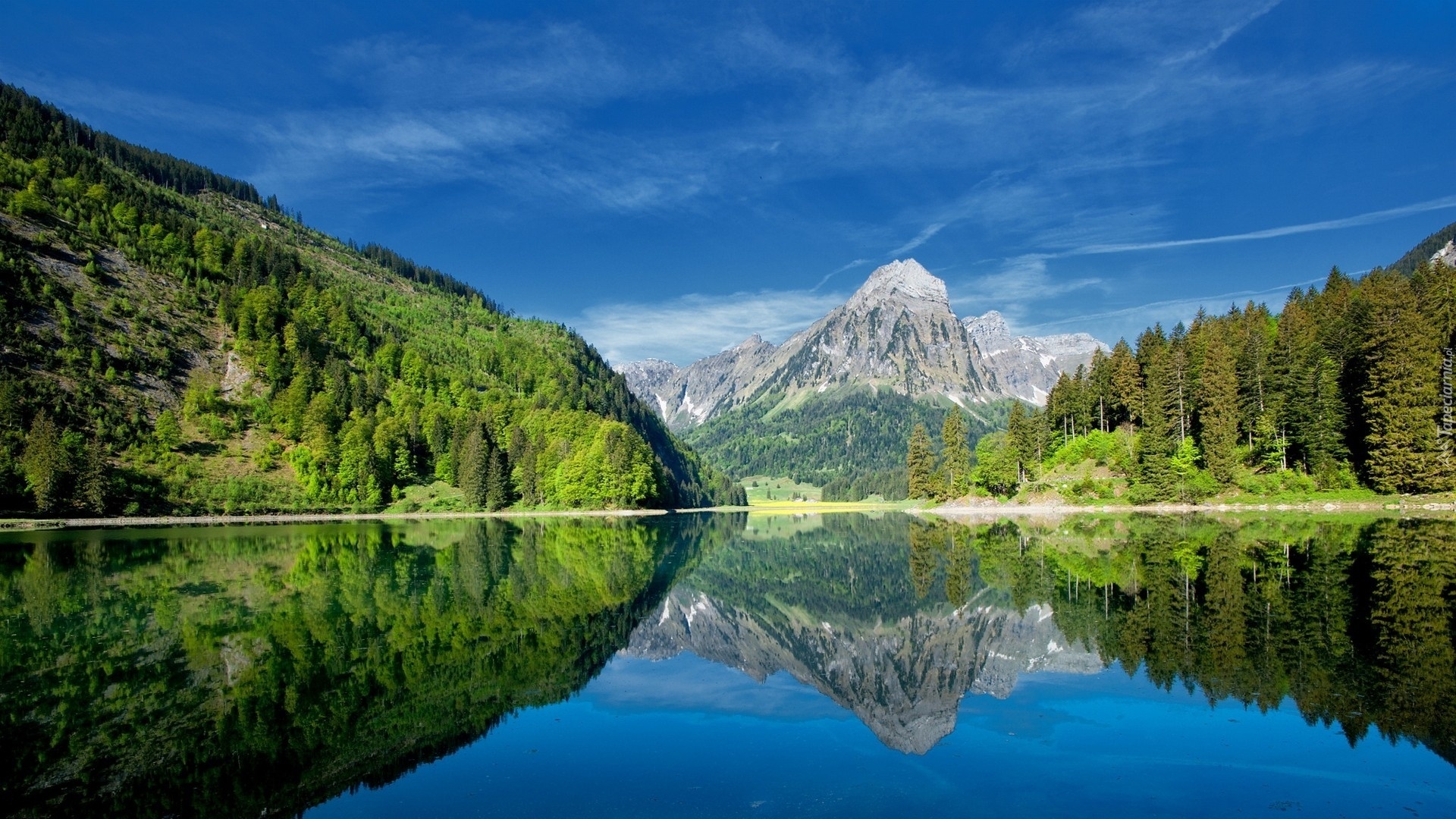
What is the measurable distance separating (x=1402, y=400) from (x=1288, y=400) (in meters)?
12.0

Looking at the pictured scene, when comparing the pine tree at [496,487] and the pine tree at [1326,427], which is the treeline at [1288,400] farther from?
the pine tree at [496,487]

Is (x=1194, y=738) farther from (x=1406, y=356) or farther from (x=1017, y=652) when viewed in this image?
(x=1406, y=356)

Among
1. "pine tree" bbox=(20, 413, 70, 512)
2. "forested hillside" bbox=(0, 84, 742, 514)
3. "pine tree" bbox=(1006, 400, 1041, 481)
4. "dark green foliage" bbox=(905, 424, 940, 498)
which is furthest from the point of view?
"dark green foliage" bbox=(905, 424, 940, 498)

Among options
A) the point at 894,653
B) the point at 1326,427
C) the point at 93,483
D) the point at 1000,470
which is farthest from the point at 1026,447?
the point at 93,483

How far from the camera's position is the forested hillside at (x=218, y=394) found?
98.6 m

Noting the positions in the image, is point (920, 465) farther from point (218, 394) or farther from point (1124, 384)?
point (218, 394)

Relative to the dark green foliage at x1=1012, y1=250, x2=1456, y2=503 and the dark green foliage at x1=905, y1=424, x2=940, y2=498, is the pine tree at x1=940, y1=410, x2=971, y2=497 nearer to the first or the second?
the dark green foliage at x1=905, y1=424, x2=940, y2=498

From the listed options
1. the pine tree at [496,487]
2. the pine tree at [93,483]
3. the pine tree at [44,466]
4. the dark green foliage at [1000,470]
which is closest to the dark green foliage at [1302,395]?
the dark green foliage at [1000,470]

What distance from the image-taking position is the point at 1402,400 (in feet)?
222

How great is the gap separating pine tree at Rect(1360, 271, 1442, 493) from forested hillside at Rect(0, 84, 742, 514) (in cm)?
9029

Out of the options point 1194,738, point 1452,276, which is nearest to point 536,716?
point 1194,738

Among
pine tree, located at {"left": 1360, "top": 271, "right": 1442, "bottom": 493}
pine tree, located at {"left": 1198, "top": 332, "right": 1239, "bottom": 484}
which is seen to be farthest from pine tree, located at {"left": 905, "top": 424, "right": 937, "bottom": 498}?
pine tree, located at {"left": 1360, "top": 271, "right": 1442, "bottom": 493}

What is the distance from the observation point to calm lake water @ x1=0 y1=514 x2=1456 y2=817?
1250cm

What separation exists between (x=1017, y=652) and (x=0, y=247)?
155374 mm
